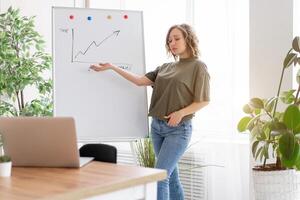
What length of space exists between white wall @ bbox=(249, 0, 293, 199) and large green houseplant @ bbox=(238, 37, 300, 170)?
0.17m

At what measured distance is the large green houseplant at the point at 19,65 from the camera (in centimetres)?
384

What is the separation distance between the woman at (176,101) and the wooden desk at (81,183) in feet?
3.55

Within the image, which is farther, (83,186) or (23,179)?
(23,179)

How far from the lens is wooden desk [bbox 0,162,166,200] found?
1.57m

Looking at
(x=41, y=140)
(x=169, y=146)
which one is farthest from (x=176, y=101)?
(x=41, y=140)

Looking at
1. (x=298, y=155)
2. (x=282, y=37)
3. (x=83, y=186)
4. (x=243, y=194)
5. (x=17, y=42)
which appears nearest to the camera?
(x=83, y=186)

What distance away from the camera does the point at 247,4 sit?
12.1 ft

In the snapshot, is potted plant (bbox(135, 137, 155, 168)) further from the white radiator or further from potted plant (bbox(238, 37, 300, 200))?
potted plant (bbox(238, 37, 300, 200))

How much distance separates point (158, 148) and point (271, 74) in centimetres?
103

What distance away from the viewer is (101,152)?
2545 mm

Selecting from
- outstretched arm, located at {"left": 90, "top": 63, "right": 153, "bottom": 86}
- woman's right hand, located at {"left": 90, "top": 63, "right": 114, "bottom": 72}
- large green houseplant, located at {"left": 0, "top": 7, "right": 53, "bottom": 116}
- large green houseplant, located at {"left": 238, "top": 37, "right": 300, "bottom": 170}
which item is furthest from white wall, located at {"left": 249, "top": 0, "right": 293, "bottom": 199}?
large green houseplant, located at {"left": 0, "top": 7, "right": 53, "bottom": 116}

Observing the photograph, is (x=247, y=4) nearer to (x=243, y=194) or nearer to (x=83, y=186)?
(x=243, y=194)

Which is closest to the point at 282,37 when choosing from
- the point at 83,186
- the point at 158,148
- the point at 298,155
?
the point at 298,155

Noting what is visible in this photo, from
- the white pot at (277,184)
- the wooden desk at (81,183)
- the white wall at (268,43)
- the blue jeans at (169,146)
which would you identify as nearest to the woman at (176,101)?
the blue jeans at (169,146)
